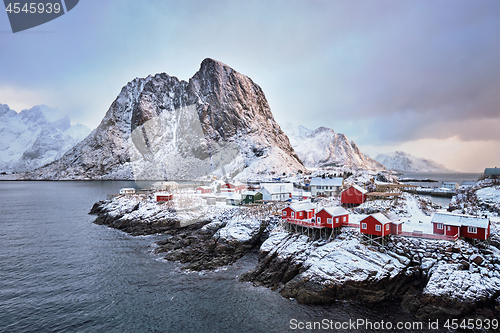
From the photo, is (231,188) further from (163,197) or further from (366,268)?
(366,268)

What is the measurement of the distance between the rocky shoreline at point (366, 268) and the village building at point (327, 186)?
34797 millimetres

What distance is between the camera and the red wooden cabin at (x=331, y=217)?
36.4 metres

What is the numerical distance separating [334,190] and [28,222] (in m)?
76.2

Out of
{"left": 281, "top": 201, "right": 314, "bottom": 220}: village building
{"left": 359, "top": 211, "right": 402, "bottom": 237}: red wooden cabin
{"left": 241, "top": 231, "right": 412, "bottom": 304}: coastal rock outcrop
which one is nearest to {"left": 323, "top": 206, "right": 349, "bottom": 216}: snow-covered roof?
{"left": 241, "top": 231, "right": 412, "bottom": 304}: coastal rock outcrop

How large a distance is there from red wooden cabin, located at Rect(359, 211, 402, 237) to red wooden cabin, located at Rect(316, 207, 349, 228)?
3687mm

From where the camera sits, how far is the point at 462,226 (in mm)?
31734

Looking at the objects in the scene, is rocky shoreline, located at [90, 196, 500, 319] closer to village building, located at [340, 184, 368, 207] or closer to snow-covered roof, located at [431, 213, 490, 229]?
snow-covered roof, located at [431, 213, 490, 229]

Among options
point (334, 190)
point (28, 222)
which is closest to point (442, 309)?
point (334, 190)

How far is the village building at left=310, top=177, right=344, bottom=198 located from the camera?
72625mm

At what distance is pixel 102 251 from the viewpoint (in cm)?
4225

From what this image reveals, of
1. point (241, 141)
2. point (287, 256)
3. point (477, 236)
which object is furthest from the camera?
point (241, 141)

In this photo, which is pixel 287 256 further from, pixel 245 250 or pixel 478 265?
pixel 478 265

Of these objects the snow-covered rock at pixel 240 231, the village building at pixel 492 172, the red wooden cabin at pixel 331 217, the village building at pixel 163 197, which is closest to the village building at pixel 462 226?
the red wooden cabin at pixel 331 217

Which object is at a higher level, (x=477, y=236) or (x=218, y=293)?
(x=477, y=236)
